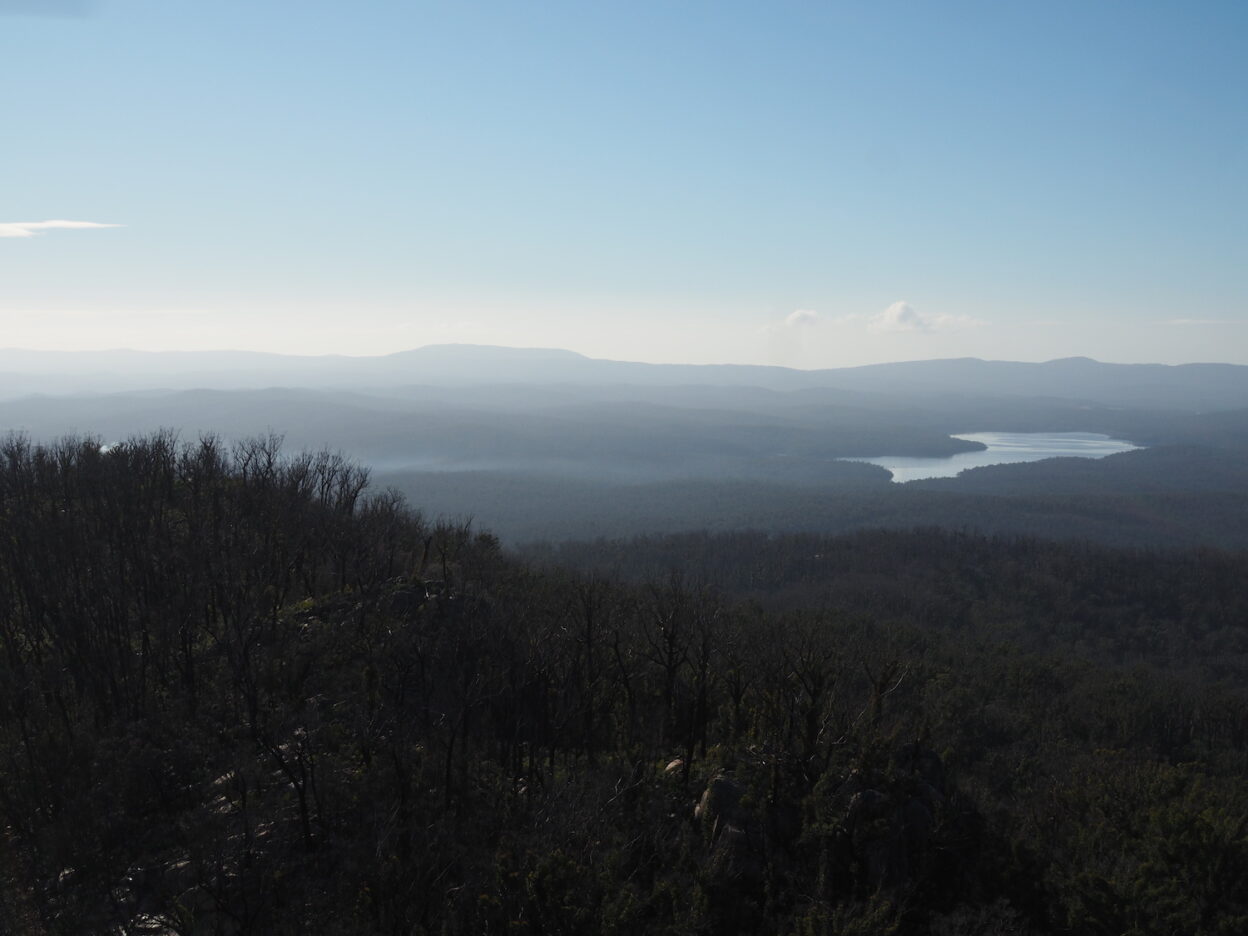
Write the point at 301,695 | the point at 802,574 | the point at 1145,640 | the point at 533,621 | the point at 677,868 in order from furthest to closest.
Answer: the point at 802,574 → the point at 1145,640 → the point at 533,621 → the point at 301,695 → the point at 677,868

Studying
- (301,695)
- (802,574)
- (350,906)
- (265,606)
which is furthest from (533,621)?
(802,574)

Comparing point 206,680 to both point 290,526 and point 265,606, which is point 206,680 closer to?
point 265,606

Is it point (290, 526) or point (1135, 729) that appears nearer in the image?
point (290, 526)

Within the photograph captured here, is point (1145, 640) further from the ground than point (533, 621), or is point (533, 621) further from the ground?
point (533, 621)

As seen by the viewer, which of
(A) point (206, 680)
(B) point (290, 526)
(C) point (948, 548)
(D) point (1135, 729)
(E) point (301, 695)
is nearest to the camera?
(E) point (301, 695)

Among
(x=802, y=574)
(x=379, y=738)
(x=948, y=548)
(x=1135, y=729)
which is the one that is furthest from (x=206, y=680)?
(x=948, y=548)

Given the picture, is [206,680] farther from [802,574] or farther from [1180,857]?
[802,574]

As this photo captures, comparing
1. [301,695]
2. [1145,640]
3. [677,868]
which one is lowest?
[1145,640]
